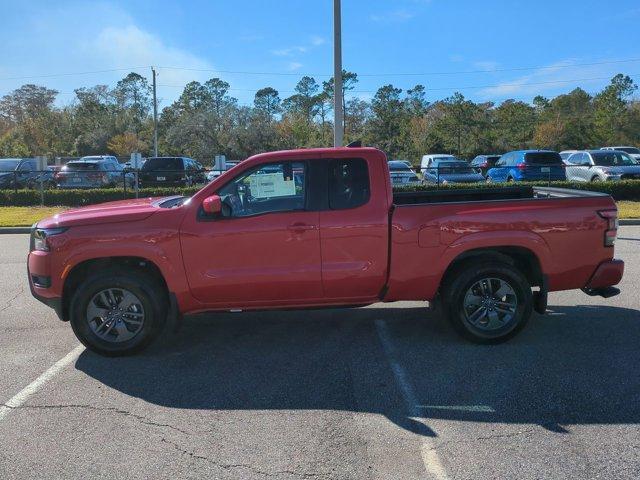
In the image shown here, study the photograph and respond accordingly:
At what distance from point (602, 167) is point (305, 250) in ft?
75.3

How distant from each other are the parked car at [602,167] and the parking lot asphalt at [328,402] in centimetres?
1962

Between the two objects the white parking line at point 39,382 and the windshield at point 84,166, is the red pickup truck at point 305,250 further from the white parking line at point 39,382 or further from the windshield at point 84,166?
the windshield at point 84,166

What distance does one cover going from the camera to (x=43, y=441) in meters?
3.69

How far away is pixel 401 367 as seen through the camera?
488cm

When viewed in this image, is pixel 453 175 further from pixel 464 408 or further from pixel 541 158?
pixel 464 408

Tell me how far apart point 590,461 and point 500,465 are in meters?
0.54

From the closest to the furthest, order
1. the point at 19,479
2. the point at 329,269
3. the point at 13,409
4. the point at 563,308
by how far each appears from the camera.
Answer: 1. the point at 19,479
2. the point at 13,409
3. the point at 329,269
4. the point at 563,308

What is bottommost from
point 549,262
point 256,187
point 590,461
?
point 590,461

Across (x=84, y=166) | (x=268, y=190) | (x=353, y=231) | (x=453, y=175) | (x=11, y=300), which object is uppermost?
(x=84, y=166)

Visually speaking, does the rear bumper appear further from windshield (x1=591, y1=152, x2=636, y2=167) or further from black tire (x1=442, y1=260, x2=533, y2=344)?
windshield (x1=591, y1=152, x2=636, y2=167)

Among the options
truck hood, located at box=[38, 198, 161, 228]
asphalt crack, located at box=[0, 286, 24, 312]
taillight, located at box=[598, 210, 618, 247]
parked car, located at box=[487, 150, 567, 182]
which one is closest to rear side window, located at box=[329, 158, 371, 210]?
truck hood, located at box=[38, 198, 161, 228]

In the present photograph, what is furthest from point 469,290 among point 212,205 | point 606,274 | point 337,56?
point 337,56

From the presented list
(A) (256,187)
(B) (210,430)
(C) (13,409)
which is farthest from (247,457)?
(A) (256,187)

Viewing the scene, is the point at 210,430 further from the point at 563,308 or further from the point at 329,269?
the point at 563,308
